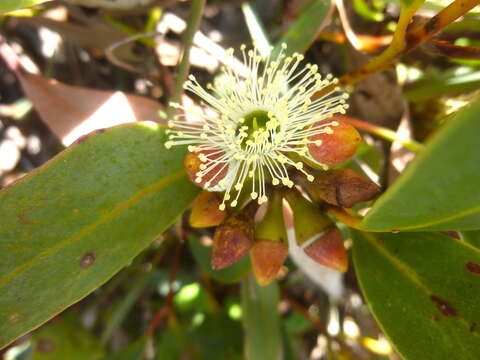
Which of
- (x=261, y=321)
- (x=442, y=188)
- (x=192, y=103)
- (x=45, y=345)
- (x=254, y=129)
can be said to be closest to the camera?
(x=442, y=188)

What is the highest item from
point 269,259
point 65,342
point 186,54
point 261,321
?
point 186,54

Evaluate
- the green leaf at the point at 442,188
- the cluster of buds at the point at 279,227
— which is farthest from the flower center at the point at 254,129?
the green leaf at the point at 442,188

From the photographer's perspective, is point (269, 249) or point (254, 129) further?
point (254, 129)

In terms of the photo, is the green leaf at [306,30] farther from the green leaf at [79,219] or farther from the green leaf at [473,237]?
the green leaf at [473,237]

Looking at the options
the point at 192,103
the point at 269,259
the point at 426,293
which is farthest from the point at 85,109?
the point at 426,293

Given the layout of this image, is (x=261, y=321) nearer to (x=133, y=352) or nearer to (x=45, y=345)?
(x=133, y=352)

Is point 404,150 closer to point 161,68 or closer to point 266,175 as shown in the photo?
point 266,175

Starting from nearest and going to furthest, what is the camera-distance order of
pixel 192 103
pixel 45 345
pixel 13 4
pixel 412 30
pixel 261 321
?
pixel 13 4 → pixel 412 30 → pixel 192 103 → pixel 261 321 → pixel 45 345
